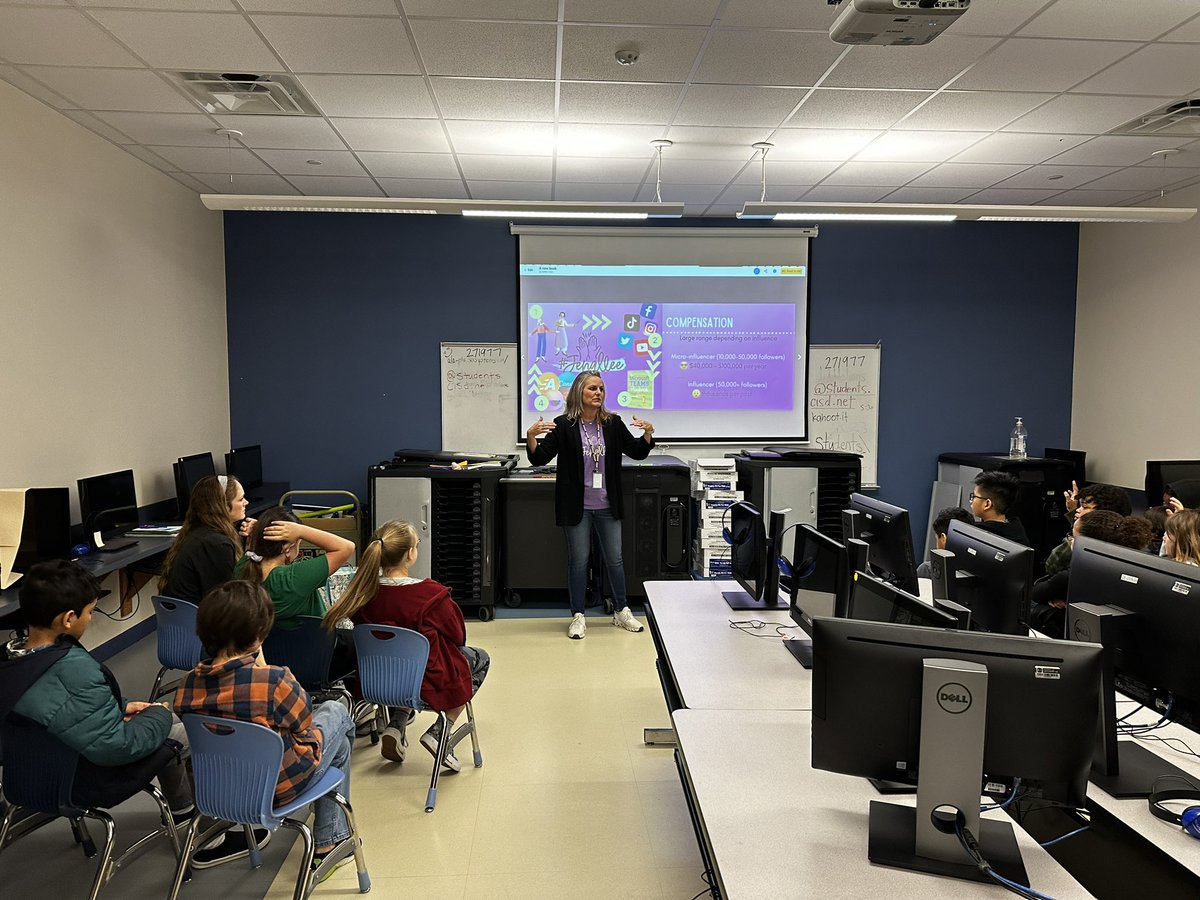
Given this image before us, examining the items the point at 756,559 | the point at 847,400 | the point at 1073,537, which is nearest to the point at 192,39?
the point at 756,559

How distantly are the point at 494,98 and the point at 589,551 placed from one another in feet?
9.08

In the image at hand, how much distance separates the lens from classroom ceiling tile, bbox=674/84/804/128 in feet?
12.0

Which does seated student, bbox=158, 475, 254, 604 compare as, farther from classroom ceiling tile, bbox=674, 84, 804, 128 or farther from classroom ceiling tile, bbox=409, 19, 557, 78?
classroom ceiling tile, bbox=674, 84, 804, 128

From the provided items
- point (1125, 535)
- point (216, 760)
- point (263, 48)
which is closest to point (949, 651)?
point (1125, 535)

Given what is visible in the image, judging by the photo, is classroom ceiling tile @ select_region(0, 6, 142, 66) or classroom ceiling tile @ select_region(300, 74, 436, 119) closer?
classroom ceiling tile @ select_region(0, 6, 142, 66)

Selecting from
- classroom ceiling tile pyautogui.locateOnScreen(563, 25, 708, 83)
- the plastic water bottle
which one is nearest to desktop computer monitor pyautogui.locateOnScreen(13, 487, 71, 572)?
classroom ceiling tile pyautogui.locateOnScreen(563, 25, 708, 83)

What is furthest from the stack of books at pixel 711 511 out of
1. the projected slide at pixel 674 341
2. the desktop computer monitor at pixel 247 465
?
the desktop computer monitor at pixel 247 465

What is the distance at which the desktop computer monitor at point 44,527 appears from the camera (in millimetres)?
3387

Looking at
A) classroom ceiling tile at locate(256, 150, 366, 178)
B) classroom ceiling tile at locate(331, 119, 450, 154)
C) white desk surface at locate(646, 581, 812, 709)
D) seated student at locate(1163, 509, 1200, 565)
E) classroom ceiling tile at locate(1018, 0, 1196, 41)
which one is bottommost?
white desk surface at locate(646, 581, 812, 709)

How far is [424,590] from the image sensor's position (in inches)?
115

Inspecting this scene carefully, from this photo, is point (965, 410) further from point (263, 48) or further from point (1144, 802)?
point (263, 48)

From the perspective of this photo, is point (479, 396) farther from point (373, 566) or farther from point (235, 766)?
point (235, 766)

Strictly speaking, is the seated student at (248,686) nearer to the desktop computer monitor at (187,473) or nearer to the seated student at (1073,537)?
the seated student at (1073,537)

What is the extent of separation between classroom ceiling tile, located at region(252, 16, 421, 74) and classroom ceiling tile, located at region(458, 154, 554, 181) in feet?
4.36
